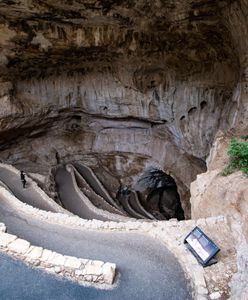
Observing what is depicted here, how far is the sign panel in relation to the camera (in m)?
5.51

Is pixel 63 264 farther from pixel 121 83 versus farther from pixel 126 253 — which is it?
pixel 121 83

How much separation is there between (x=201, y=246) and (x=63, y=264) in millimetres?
2828

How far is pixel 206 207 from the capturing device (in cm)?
747

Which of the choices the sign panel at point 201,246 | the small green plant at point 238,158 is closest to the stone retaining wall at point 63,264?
the sign panel at point 201,246

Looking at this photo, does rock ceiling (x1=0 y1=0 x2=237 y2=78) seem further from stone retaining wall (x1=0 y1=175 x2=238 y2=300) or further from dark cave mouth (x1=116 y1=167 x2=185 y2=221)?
stone retaining wall (x1=0 y1=175 x2=238 y2=300)

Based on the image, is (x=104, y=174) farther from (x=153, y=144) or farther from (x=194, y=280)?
(x=194, y=280)

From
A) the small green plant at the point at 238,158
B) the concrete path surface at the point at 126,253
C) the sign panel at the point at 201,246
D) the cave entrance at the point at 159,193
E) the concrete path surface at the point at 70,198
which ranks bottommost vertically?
the cave entrance at the point at 159,193

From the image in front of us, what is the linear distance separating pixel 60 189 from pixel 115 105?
648 centimetres

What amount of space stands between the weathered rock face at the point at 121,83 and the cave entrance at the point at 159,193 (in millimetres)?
800

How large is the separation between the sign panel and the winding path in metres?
0.49

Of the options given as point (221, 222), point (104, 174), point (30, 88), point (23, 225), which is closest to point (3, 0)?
point (30, 88)

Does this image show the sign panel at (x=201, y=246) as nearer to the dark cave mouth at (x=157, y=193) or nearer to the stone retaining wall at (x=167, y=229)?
the stone retaining wall at (x=167, y=229)

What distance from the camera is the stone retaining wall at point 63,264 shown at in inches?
217

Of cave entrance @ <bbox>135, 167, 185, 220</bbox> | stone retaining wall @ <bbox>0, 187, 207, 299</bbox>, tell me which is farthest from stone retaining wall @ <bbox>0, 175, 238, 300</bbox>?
cave entrance @ <bbox>135, 167, 185, 220</bbox>
